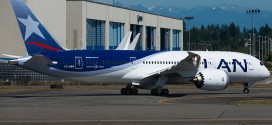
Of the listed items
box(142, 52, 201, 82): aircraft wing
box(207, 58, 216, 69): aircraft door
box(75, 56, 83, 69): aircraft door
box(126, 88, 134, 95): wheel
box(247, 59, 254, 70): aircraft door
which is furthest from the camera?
box(247, 59, 254, 70): aircraft door

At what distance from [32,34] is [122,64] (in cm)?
609

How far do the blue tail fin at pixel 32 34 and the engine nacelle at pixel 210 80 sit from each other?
9157 millimetres

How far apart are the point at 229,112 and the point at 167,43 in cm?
8774

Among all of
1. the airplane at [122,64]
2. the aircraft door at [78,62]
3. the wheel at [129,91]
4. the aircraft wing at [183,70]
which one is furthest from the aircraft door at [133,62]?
the aircraft door at [78,62]

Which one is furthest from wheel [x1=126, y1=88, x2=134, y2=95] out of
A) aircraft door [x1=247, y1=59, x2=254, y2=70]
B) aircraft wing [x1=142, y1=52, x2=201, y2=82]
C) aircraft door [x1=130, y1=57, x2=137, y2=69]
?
aircraft door [x1=247, y1=59, x2=254, y2=70]

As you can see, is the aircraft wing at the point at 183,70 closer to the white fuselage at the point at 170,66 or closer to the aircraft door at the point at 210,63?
the white fuselage at the point at 170,66

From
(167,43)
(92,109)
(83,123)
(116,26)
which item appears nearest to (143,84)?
(92,109)

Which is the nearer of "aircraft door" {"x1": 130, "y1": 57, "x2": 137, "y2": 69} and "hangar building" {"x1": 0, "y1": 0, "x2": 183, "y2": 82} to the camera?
"aircraft door" {"x1": 130, "y1": 57, "x2": 137, "y2": 69}

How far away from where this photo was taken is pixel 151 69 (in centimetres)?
4350

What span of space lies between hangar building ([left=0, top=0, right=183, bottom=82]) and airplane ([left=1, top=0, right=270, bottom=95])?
31.5 metres

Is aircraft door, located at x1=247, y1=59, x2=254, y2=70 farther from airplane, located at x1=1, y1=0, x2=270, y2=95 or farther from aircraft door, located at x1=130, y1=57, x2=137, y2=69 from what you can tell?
aircraft door, located at x1=130, y1=57, x2=137, y2=69

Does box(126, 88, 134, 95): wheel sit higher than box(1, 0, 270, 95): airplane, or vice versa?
box(1, 0, 270, 95): airplane

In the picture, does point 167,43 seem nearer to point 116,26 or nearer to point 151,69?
point 116,26

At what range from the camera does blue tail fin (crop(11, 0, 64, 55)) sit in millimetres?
41094
